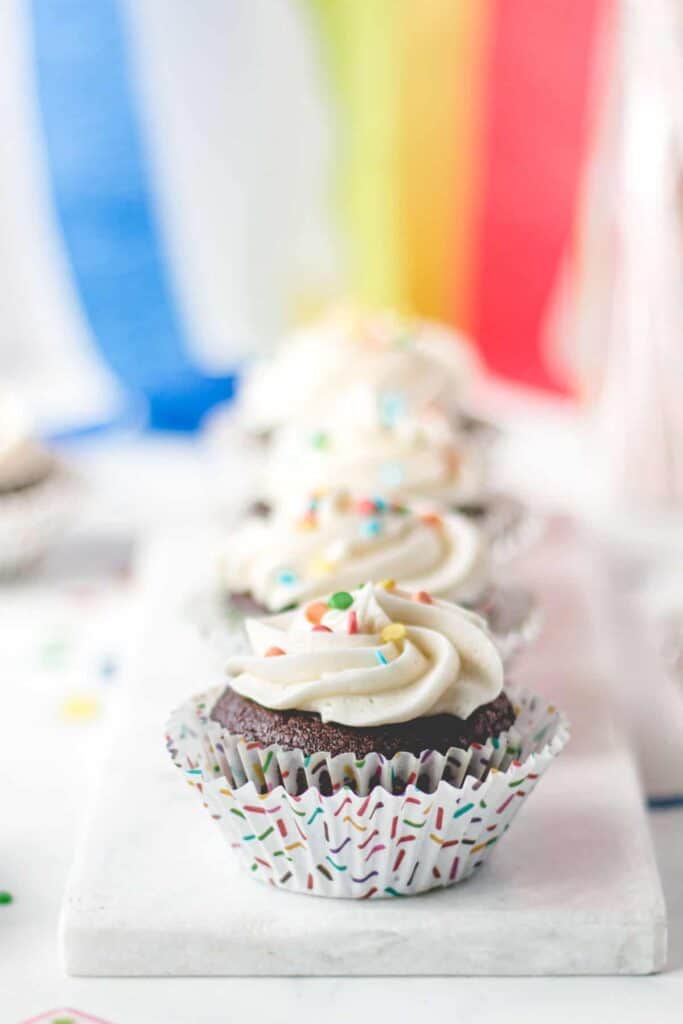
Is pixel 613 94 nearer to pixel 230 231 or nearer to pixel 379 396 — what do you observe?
pixel 379 396

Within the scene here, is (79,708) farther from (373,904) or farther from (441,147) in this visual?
(441,147)

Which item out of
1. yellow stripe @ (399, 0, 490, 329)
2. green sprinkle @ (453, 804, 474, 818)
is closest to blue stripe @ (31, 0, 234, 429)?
yellow stripe @ (399, 0, 490, 329)

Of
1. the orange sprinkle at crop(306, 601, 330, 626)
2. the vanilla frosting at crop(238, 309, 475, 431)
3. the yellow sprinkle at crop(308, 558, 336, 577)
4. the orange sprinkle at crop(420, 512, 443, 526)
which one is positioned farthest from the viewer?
the vanilla frosting at crop(238, 309, 475, 431)

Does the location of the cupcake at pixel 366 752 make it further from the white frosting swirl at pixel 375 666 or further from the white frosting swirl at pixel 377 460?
the white frosting swirl at pixel 377 460

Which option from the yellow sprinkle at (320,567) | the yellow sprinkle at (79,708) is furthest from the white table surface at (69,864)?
the yellow sprinkle at (320,567)

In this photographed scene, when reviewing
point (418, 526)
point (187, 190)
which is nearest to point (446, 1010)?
point (418, 526)

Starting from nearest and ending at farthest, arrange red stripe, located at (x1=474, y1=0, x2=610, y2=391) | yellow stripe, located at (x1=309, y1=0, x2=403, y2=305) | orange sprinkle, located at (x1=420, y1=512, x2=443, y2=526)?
orange sprinkle, located at (x1=420, y1=512, x2=443, y2=526) → red stripe, located at (x1=474, y1=0, x2=610, y2=391) → yellow stripe, located at (x1=309, y1=0, x2=403, y2=305)

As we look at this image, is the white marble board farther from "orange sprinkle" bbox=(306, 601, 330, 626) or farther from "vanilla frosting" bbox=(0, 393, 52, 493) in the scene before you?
"vanilla frosting" bbox=(0, 393, 52, 493)
